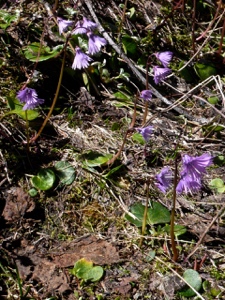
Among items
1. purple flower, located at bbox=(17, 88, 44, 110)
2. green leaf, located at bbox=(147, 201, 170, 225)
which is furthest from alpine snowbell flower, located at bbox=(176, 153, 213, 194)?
purple flower, located at bbox=(17, 88, 44, 110)

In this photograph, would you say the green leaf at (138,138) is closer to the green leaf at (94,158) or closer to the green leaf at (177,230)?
the green leaf at (94,158)

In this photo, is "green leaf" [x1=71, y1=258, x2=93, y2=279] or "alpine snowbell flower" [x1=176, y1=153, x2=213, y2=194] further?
"green leaf" [x1=71, y1=258, x2=93, y2=279]

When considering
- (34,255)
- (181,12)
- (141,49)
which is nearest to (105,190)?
(34,255)

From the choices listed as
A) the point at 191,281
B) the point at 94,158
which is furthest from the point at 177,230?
the point at 94,158

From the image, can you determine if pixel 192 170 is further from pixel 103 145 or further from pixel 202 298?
pixel 103 145

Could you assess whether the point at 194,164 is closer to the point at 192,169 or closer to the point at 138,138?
the point at 192,169

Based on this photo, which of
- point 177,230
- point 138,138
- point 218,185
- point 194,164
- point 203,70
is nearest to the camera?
point 194,164

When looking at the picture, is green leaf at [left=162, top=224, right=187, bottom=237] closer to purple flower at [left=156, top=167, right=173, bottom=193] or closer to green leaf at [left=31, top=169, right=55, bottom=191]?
purple flower at [left=156, top=167, right=173, bottom=193]

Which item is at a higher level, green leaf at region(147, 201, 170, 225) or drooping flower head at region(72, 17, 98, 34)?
drooping flower head at region(72, 17, 98, 34)
